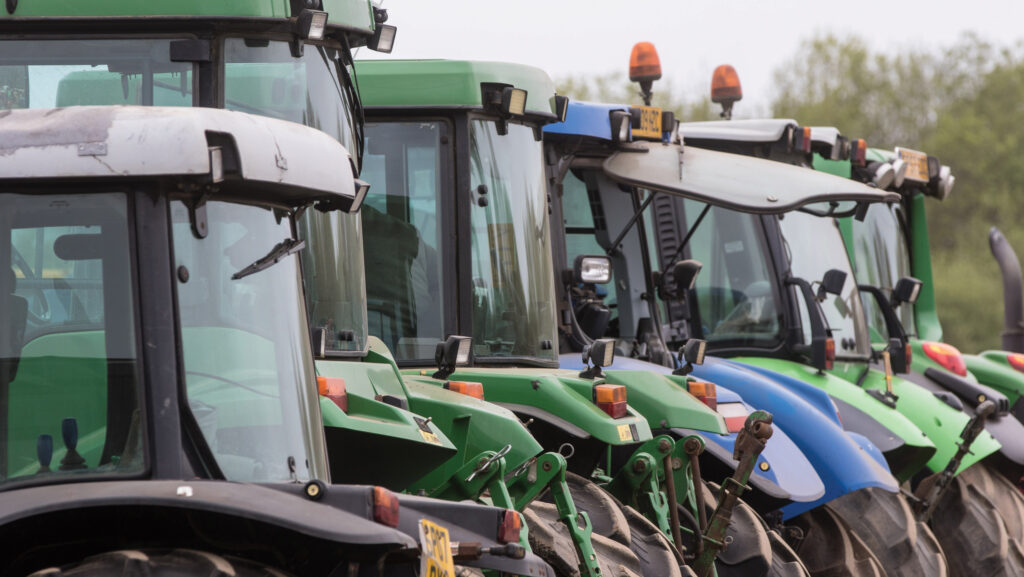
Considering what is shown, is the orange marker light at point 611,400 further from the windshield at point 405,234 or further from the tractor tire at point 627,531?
the windshield at point 405,234

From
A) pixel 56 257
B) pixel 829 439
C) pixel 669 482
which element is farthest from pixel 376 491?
pixel 829 439

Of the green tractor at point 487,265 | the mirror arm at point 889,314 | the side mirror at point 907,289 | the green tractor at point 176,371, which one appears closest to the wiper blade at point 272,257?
the green tractor at point 176,371

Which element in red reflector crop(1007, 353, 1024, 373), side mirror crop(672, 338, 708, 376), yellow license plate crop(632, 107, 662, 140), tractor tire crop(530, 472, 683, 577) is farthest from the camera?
red reflector crop(1007, 353, 1024, 373)

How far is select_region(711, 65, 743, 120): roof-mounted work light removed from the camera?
480 inches

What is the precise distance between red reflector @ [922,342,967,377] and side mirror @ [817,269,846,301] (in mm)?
1621

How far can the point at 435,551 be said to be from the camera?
370 cm

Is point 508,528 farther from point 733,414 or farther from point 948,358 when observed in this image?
point 948,358

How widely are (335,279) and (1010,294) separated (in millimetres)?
9233

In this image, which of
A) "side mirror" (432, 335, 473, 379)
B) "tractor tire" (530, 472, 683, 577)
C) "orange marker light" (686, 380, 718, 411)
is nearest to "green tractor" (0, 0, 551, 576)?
"tractor tire" (530, 472, 683, 577)

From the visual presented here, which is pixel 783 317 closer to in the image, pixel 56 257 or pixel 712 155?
pixel 712 155

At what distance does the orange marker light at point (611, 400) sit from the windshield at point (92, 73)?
7.21ft

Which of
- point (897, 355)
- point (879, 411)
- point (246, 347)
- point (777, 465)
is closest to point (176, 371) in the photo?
point (246, 347)

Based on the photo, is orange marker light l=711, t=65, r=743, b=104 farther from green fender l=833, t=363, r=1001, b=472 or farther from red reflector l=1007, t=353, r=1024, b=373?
red reflector l=1007, t=353, r=1024, b=373

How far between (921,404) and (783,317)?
979mm
